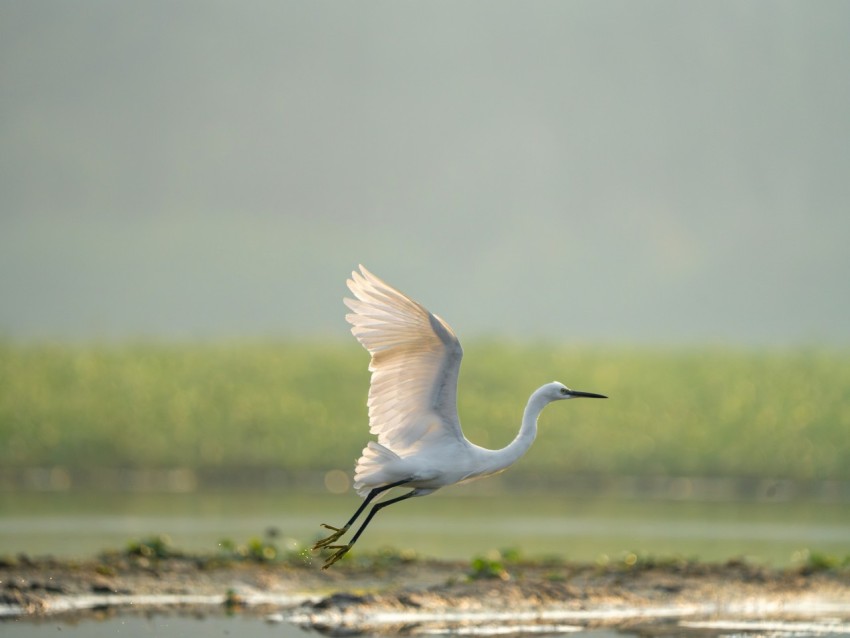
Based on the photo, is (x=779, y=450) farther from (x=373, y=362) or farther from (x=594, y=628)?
(x=373, y=362)

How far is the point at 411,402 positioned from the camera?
11641 millimetres

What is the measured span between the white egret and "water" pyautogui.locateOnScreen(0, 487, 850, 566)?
4.81 meters

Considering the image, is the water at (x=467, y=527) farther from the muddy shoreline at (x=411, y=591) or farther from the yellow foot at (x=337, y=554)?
the yellow foot at (x=337, y=554)

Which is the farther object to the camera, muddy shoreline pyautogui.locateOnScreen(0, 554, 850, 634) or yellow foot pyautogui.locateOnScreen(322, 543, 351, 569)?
muddy shoreline pyautogui.locateOnScreen(0, 554, 850, 634)

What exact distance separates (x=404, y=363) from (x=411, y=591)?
3018 mm

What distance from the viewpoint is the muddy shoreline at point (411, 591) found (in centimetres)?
1292

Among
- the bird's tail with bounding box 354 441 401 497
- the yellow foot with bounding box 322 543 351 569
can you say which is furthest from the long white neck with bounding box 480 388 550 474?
the yellow foot with bounding box 322 543 351 569

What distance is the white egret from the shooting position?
11188 mm

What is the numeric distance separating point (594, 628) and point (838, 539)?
8427 millimetres

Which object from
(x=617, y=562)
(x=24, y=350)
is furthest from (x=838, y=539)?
(x=24, y=350)

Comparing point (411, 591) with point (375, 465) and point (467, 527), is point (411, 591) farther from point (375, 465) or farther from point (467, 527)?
point (467, 527)

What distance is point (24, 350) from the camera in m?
38.1

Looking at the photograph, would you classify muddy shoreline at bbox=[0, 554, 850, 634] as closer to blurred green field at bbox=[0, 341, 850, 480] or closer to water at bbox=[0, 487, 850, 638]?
water at bbox=[0, 487, 850, 638]

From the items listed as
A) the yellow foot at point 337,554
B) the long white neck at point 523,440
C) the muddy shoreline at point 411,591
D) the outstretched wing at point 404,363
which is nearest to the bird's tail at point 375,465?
the outstretched wing at point 404,363
